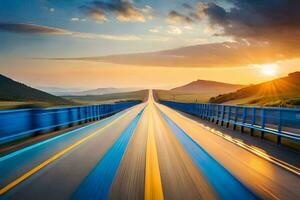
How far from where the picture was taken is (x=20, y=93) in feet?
399

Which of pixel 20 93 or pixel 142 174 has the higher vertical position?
pixel 20 93

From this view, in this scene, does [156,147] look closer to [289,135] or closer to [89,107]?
[289,135]

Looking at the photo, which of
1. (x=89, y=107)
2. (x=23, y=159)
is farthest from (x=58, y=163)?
(x=89, y=107)

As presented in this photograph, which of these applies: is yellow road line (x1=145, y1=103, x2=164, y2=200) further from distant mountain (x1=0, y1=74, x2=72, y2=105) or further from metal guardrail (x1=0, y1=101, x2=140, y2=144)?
distant mountain (x1=0, y1=74, x2=72, y2=105)

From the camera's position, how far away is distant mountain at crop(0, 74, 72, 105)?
4451 inches

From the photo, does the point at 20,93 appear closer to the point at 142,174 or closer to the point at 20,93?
the point at 20,93

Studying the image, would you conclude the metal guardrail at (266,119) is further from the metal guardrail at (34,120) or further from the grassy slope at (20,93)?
the grassy slope at (20,93)

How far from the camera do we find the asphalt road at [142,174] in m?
5.76

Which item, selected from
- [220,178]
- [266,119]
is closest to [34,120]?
[266,119]

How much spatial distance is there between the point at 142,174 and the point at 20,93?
124 meters

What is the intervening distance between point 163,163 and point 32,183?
3.27 meters

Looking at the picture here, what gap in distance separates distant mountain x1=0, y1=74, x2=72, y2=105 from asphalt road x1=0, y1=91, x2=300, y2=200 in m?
104

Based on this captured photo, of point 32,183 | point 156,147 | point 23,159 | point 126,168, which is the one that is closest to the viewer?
point 32,183

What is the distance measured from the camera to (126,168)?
7723 millimetres
